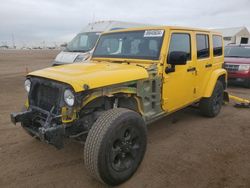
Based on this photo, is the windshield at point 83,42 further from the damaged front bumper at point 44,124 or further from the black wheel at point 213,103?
the damaged front bumper at point 44,124

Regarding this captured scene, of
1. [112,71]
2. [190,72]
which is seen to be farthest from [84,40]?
[112,71]

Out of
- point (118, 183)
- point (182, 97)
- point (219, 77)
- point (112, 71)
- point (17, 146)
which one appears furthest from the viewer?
point (219, 77)

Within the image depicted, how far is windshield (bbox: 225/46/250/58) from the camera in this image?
10561 millimetres

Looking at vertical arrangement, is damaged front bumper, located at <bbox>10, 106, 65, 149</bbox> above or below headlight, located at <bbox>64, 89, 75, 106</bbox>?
below

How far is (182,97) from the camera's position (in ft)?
15.4

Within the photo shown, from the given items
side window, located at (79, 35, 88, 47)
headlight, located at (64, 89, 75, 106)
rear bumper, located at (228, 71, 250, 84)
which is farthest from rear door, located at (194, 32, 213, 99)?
side window, located at (79, 35, 88, 47)

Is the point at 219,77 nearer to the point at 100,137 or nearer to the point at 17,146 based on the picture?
the point at 100,137

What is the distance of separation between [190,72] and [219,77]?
1576 mm

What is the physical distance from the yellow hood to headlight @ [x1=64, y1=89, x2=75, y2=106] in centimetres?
12

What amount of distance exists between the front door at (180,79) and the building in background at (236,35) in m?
28.6

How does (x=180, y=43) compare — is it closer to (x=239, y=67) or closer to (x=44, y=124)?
(x=44, y=124)

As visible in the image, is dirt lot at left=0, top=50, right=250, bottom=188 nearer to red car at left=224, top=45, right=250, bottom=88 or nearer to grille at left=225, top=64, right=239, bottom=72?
red car at left=224, top=45, right=250, bottom=88

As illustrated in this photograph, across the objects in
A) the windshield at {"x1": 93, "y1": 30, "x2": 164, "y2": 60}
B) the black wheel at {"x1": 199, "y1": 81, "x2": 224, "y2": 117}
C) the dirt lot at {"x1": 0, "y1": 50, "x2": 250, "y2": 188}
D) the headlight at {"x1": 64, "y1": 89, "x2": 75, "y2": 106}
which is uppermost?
the windshield at {"x1": 93, "y1": 30, "x2": 164, "y2": 60}

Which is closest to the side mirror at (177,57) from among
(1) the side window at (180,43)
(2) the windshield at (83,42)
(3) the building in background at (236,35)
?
(1) the side window at (180,43)
